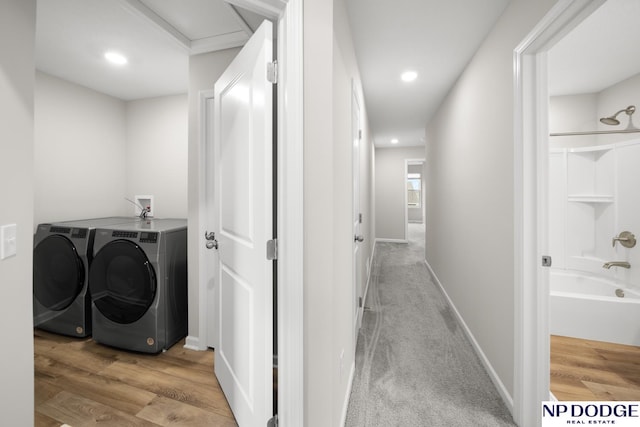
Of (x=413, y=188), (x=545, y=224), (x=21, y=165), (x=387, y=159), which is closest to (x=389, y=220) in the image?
(x=387, y=159)

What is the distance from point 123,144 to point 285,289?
3223mm

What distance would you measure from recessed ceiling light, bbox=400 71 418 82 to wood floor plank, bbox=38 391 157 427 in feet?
11.3

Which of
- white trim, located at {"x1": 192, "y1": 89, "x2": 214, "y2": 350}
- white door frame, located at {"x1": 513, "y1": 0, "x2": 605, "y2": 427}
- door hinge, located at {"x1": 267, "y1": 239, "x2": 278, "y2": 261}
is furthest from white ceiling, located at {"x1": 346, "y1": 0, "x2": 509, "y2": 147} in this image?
door hinge, located at {"x1": 267, "y1": 239, "x2": 278, "y2": 261}

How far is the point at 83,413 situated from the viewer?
1.53m

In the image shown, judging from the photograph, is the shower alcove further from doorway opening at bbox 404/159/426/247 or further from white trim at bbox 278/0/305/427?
doorway opening at bbox 404/159/426/247

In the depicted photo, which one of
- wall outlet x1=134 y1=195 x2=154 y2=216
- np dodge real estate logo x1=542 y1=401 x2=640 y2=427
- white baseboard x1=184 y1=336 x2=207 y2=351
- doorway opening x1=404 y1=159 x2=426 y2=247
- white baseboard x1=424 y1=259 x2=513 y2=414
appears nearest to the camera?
np dodge real estate logo x1=542 y1=401 x2=640 y2=427

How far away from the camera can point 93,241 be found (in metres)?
2.22

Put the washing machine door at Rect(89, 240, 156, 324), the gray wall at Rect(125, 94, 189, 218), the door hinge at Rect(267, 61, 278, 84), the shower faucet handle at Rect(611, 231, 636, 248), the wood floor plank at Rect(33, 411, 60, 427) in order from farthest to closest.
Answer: the gray wall at Rect(125, 94, 189, 218) < the shower faucet handle at Rect(611, 231, 636, 248) < the washing machine door at Rect(89, 240, 156, 324) < the wood floor plank at Rect(33, 411, 60, 427) < the door hinge at Rect(267, 61, 278, 84)

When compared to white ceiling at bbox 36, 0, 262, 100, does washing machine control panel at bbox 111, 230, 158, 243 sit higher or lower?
lower

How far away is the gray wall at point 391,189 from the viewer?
714 centimetres

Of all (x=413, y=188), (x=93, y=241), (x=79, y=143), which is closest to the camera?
(x=93, y=241)

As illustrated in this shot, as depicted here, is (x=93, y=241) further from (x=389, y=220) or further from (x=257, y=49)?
(x=389, y=220)

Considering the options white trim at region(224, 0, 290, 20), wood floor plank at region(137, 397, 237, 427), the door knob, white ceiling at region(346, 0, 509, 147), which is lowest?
wood floor plank at region(137, 397, 237, 427)

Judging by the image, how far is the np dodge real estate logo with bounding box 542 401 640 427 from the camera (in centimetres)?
131
